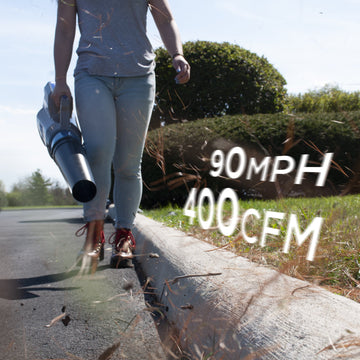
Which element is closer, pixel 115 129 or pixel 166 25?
pixel 115 129

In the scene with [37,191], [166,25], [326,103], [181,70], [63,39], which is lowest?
[37,191]

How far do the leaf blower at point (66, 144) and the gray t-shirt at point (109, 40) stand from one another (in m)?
0.28


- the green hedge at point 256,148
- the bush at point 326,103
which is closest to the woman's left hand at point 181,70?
the bush at point 326,103

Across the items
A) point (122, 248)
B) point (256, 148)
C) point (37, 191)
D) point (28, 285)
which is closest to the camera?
point (28, 285)

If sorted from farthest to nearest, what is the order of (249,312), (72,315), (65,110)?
(65,110) → (72,315) → (249,312)

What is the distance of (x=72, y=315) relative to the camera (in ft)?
6.63

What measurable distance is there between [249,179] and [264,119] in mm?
1043

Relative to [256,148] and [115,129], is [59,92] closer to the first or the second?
[115,129]

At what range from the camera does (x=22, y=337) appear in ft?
5.73

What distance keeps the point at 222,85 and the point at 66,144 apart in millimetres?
7567

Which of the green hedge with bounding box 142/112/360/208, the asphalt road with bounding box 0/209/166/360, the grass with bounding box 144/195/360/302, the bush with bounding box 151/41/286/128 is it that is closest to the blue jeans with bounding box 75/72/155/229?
the asphalt road with bounding box 0/209/166/360

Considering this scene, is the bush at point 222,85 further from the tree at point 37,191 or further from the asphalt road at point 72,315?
A: the tree at point 37,191

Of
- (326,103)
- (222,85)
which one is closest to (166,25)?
(222,85)

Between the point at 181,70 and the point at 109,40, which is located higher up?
the point at 109,40
